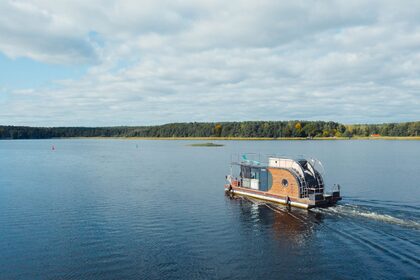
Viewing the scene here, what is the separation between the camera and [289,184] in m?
53.2

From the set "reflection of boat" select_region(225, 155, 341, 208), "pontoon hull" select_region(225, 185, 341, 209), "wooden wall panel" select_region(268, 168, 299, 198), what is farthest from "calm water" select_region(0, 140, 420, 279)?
"wooden wall panel" select_region(268, 168, 299, 198)

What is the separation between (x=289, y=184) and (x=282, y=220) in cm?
909

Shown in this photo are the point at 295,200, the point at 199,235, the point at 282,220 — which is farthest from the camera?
the point at 295,200

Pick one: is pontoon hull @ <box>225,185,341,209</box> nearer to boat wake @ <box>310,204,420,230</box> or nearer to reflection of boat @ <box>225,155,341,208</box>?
reflection of boat @ <box>225,155,341,208</box>

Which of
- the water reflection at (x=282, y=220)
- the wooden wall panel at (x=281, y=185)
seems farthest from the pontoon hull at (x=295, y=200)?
the water reflection at (x=282, y=220)

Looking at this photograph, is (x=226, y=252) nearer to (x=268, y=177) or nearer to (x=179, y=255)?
(x=179, y=255)

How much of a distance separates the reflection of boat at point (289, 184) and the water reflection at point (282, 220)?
1.62 metres

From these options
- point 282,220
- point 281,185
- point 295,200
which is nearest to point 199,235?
point 282,220

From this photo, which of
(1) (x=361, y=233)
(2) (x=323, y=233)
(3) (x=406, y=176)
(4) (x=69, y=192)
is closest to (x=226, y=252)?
(2) (x=323, y=233)

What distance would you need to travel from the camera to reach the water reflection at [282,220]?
3897 centimetres

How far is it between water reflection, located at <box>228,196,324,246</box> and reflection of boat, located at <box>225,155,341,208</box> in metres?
1.62

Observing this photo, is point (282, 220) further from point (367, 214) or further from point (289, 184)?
point (367, 214)

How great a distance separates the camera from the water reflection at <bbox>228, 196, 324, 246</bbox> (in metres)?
39.0

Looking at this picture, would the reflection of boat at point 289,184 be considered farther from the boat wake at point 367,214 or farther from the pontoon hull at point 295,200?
the boat wake at point 367,214
